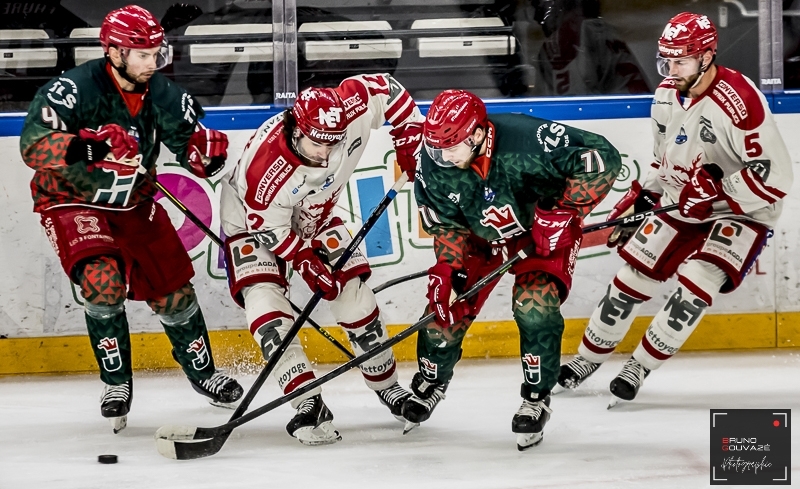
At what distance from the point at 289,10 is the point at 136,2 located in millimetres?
649

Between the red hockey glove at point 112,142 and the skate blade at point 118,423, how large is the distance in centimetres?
81

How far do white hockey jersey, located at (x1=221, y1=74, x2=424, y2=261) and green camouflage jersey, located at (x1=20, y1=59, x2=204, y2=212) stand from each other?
28cm

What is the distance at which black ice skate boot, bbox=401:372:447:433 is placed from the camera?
318 cm

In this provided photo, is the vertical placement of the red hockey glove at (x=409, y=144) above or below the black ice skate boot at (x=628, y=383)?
above

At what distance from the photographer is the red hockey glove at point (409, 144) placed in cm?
341

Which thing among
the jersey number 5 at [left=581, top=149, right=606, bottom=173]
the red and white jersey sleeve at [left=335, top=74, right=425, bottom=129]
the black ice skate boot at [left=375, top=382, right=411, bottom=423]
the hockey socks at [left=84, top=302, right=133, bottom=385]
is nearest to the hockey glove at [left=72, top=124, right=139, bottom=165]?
the hockey socks at [left=84, top=302, right=133, bottom=385]

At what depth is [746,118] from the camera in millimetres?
3377

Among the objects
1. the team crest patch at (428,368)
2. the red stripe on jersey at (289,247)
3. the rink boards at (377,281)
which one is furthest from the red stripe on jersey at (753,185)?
the red stripe on jersey at (289,247)

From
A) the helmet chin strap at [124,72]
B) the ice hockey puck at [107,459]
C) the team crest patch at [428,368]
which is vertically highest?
the helmet chin strap at [124,72]

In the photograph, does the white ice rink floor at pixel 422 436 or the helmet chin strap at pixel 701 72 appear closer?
the white ice rink floor at pixel 422 436

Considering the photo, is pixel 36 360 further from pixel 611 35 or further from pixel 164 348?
pixel 611 35

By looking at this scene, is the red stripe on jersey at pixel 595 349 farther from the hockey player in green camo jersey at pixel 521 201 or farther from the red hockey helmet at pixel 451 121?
the red hockey helmet at pixel 451 121

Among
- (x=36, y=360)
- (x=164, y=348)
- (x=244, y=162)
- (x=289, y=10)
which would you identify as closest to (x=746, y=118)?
(x=244, y=162)

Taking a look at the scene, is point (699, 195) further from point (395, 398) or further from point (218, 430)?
point (218, 430)
